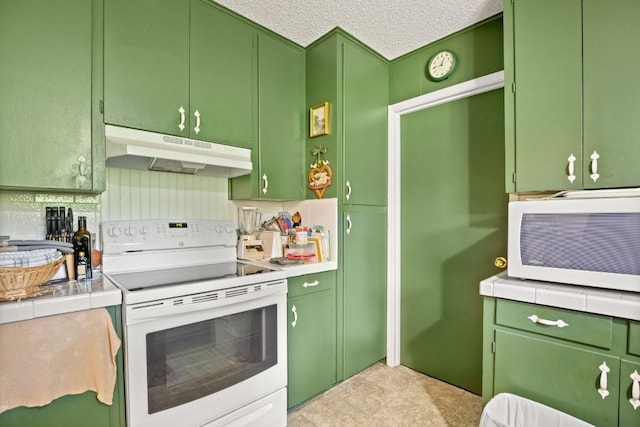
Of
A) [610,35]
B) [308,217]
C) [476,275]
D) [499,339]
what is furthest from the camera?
[308,217]

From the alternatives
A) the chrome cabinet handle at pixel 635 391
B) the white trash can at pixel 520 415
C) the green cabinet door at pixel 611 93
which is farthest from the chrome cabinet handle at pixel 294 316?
the green cabinet door at pixel 611 93

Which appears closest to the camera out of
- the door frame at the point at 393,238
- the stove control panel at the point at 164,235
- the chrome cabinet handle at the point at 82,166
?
the chrome cabinet handle at the point at 82,166

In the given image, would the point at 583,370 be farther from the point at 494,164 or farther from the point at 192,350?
the point at 192,350

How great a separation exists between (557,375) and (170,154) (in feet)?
6.87

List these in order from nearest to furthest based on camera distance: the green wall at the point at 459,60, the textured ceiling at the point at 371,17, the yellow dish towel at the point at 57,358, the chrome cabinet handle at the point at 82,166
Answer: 1. the yellow dish towel at the point at 57,358
2. the chrome cabinet handle at the point at 82,166
3. the textured ceiling at the point at 371,17
4. the green wall at the point at 459,60

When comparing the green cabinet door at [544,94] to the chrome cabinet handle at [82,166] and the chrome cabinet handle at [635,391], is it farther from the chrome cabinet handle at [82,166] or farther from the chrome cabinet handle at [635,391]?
the chrome cabinet handle at [82,166]

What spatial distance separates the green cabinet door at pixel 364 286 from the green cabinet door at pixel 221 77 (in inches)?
36.5

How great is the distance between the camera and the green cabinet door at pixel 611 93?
4.16ft

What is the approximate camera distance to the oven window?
4.17 feet

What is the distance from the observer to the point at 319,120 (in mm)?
2148

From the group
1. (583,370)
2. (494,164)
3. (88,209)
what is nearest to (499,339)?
(583,370)

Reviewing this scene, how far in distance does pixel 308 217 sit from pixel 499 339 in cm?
139

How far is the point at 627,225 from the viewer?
122 cm

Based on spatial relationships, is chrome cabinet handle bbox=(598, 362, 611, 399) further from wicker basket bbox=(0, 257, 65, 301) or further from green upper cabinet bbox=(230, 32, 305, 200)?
wicker basket bbox=(0, 257, 65, 301)
